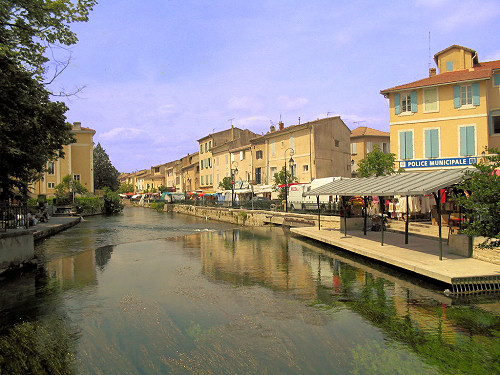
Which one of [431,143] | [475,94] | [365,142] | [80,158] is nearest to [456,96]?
[475,94]

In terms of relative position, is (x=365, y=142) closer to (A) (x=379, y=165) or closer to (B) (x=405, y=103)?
(B) (x=405, y=103)

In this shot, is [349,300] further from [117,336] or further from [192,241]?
[192,241]

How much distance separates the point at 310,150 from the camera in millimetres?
37344

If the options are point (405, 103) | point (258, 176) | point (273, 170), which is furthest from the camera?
point (258, 176)

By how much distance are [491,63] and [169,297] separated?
2745cm

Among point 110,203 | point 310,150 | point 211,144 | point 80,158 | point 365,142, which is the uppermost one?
point 211,144

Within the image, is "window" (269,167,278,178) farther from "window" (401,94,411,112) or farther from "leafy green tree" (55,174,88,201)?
"leafy green tree" (55,174,88,201)

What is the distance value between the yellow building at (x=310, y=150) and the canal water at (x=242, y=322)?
2419 centimetres

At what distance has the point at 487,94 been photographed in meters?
24.0

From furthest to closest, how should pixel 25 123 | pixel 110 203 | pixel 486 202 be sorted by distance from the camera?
pixel 110 203 → pixel 25 123 → pixel 486 202

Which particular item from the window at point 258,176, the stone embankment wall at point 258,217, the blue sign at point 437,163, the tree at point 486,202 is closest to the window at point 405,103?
→ the blue sign at point 437,163

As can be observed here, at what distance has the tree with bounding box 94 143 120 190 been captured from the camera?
7169 cm

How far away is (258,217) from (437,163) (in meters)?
14.4

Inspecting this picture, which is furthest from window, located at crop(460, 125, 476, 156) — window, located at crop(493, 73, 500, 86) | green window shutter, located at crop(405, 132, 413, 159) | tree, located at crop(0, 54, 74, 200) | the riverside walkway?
tree, located at crop(0, 54, 74, 200)
